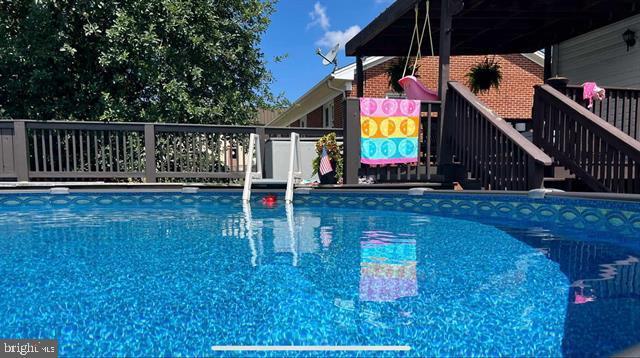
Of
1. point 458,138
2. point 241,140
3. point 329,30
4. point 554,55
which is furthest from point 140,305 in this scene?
point 329,30

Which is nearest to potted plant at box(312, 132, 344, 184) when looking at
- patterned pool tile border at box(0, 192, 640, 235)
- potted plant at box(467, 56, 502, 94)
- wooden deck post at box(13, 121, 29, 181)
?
patterned pool tile border at box(0, 192, 640, 235)

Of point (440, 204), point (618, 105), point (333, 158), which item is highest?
point (618, 105)

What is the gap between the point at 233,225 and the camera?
17.1 feet

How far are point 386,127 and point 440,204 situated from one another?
1577mm

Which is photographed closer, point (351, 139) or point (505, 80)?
point (351, 139)

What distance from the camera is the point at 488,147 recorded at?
217 inches

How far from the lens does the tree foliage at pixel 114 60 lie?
28.5ft

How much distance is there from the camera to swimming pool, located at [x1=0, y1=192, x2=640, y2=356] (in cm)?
207

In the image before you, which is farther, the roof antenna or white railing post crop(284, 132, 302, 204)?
the roof antenna

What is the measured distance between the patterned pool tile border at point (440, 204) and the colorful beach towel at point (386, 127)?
70 centimetres

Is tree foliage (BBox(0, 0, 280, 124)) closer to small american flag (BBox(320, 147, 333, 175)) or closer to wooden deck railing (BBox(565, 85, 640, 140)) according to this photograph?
small american flag (BBox(320, 147, 333, 175))

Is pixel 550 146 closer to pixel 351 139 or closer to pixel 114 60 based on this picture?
pixel 351 139

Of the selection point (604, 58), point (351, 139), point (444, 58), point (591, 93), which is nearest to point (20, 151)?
point (351, 139)

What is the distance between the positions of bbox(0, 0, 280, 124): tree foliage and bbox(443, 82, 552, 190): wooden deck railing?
19.6ft
